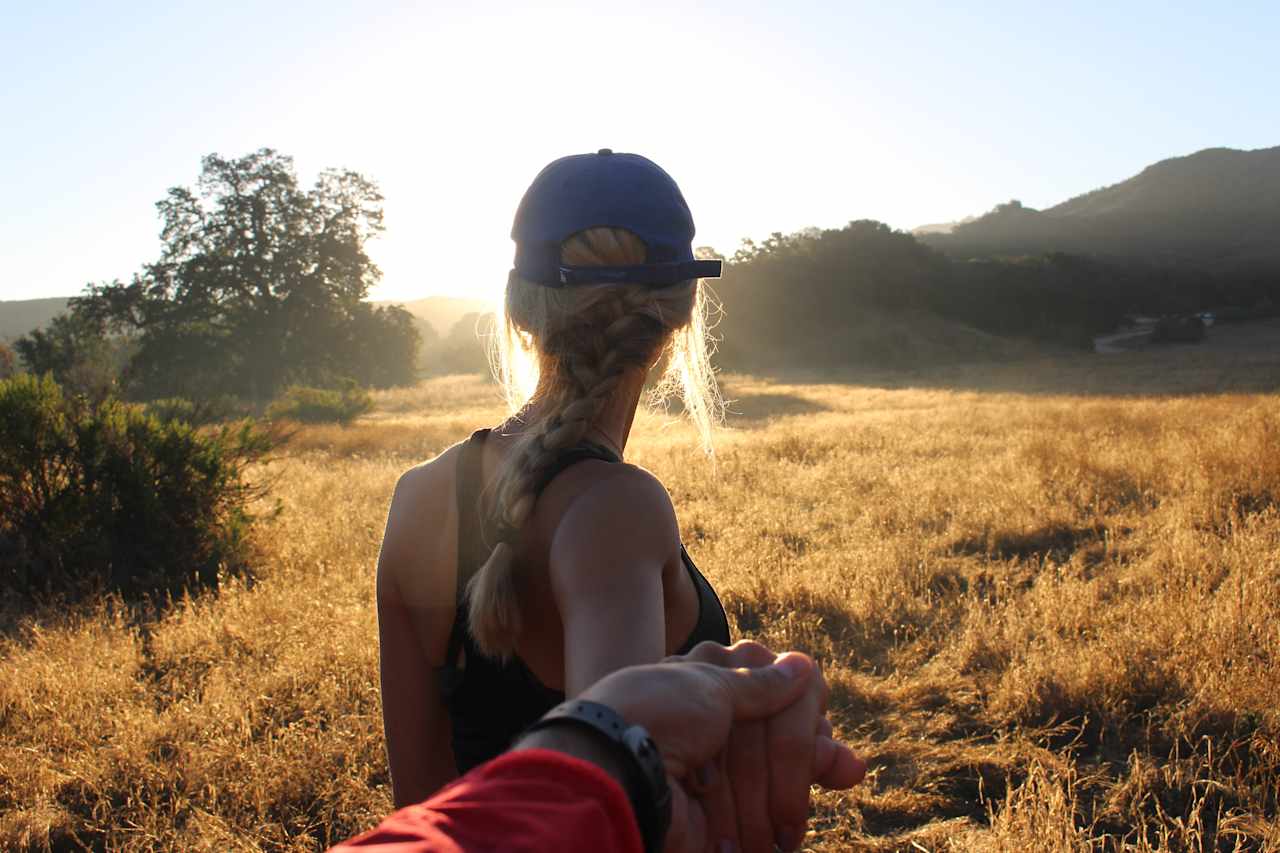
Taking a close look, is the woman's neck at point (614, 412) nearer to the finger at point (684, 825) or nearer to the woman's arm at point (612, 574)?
the woman's arm at point (612, 574)

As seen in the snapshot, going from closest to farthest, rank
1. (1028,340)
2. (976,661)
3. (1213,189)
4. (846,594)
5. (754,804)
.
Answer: (754,804) < (976,661) < (846,594) < (1028,340) < (1213,189)

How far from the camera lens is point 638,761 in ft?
2.17

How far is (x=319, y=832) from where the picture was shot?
3.02 m

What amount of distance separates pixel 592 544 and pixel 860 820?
2.45 metres

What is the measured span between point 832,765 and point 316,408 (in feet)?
76.1

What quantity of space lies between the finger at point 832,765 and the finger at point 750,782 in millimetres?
65

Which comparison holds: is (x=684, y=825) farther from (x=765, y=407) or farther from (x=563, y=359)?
(x=765, y=407)

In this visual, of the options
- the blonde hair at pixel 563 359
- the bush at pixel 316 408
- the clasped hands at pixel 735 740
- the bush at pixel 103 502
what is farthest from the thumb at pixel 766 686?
the bush at pixel 316 408

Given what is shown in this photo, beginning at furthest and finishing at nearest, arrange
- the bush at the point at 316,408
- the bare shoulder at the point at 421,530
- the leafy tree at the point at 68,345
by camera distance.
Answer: the leafy tree at the point at 68,345
the bush at the point at 316,408
the bare shoulder at the point at 421,530

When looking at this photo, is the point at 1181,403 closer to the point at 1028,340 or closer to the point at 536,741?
the point at 536,741

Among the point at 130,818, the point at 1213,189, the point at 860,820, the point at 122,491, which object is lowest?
the point at 860,820

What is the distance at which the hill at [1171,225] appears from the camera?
52969 mm

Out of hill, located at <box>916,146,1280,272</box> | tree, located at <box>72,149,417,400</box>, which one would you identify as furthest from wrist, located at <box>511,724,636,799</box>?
hill, located at <box>916,146,1280,272</box>

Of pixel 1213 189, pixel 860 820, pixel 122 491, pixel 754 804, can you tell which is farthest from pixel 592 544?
pixel 1213 189
